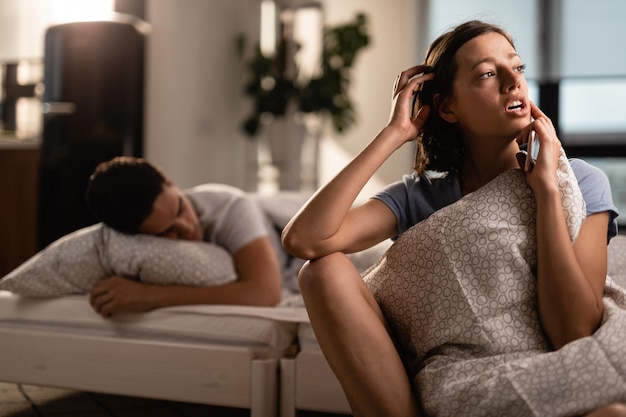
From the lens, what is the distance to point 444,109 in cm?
142

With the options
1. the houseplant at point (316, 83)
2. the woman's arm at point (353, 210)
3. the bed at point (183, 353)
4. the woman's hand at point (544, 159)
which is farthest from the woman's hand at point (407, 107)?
the houseplant at point (316, 83)

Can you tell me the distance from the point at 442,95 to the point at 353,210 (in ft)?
0.92

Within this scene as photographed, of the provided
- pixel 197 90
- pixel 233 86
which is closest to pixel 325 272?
pixel 197 90

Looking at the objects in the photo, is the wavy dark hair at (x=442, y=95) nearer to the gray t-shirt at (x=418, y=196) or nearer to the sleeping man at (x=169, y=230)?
the gray t-shirt at (x=418, y=196)

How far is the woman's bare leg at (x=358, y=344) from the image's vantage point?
1.22 meters

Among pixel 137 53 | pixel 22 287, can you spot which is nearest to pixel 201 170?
pixel 137 53

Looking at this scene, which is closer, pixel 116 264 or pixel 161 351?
pixel 161 351

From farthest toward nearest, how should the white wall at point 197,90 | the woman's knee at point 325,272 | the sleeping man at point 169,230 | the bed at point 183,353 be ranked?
the white wall at point 197,90 < the sleeping man at point 169,230 < the bed at point 183,353 < the woman's knee at point 325,272

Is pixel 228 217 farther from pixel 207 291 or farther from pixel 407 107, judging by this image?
pixel 407 107

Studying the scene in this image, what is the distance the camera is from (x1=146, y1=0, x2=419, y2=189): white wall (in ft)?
13.7

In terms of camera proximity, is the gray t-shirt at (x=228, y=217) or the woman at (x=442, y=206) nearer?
the woman at (x=442, y=206)

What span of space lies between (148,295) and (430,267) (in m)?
0.90

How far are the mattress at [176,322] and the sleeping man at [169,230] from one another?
1.7 inches

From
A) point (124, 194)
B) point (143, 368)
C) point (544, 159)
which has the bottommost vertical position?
point (143, 368)
